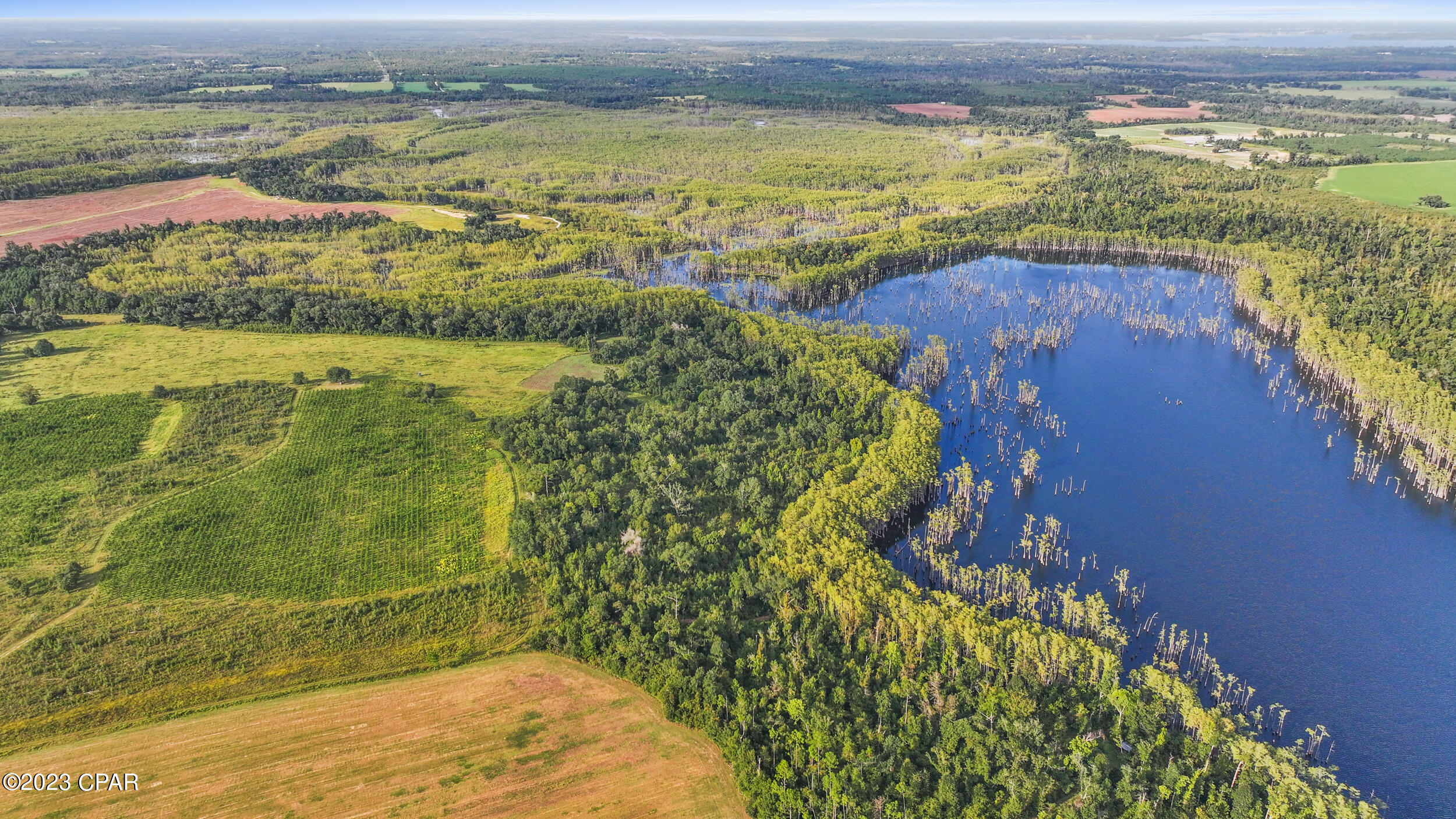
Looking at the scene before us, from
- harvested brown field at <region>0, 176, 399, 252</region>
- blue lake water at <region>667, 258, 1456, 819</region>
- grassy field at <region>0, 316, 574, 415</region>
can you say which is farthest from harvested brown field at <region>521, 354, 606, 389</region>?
harvested brown field at <region>0, 176, 399, 252</region>

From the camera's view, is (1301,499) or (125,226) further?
(125,226)

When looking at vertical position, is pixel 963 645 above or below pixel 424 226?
below

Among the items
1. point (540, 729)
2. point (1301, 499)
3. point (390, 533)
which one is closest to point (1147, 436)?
point (1301, 499)

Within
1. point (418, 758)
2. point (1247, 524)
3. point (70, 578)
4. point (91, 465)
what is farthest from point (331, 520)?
point (1247, 524)

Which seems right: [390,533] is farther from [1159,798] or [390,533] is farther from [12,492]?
[1159,798]

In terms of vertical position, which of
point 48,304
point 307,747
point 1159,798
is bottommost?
point 307,747

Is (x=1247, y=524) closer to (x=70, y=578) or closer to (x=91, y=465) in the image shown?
(x=70, y=578)

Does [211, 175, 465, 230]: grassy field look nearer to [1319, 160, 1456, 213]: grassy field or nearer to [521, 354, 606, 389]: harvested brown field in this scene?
[521, 354, 606, 389]: harvested brown field
